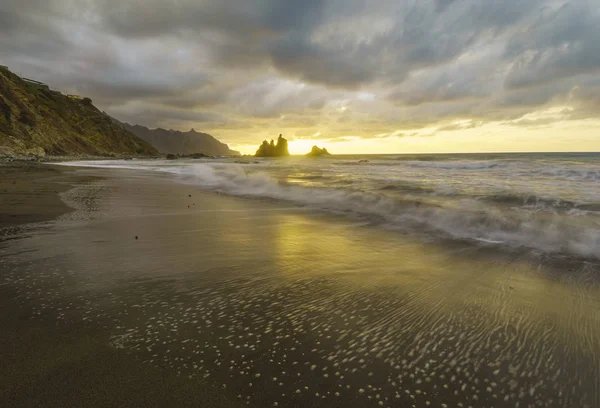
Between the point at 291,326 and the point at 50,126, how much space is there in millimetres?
89348

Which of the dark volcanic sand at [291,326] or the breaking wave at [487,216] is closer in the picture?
the dark volcanic sand at [291,326]

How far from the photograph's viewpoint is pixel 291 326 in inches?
124

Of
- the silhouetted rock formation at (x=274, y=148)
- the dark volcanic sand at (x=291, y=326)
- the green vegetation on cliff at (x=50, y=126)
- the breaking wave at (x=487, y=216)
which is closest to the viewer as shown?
the dark volcanic sand at (x=291, y=326)

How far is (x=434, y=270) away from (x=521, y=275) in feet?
4.58

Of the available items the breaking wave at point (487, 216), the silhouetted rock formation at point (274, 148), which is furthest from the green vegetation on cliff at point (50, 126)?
the silhouetted rock formation at point (274, 148)

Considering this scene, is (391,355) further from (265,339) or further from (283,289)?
(283,289)

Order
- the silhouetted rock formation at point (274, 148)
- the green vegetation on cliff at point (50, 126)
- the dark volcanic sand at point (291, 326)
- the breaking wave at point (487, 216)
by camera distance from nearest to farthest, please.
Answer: the dark volcanic sand at point (291, 326), the breaking wave at point (487, 216), the green vegetation on cliff at point (50, 126), the silhouetted rock formation at point (274, 148)

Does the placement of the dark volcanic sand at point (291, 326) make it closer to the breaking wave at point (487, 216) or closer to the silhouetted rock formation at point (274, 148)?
the breaking wave at point (487, 216)

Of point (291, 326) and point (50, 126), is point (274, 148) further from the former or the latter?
point (291, 326)

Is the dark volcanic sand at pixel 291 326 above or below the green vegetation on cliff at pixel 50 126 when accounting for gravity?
below

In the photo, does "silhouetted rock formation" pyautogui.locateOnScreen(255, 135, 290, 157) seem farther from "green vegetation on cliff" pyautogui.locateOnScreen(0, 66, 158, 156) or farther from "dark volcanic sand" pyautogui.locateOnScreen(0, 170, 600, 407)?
"dark volcanic sand" pyautogui.locateOnScreen(0, 170, 600, 407)

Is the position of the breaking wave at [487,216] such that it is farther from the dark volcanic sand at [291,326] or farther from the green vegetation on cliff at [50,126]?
the green vegetation on cliff at [50,126]

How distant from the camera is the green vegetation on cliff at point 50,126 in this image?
5331cm

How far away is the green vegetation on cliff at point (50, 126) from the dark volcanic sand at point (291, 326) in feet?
192
